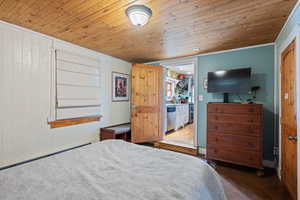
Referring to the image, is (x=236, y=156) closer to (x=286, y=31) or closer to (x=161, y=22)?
(x=286, y=31)

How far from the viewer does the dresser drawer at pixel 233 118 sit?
7.76 ft

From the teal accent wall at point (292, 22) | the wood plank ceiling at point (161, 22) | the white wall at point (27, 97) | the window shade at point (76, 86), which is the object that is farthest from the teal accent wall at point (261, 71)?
the white wall at point (27, 97)

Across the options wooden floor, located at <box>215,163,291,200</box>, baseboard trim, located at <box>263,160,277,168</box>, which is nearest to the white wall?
wooden floor, located at <box>215,163,291,200</box>

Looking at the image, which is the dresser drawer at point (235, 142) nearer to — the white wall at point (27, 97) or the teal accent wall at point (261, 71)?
the teal accent wall at point (261, 71)

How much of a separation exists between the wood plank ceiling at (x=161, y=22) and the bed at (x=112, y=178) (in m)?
1.65

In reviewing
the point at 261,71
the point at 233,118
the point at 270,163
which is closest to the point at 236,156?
the point at 233,118

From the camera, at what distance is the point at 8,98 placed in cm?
209

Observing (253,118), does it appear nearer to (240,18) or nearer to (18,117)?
(240,18)

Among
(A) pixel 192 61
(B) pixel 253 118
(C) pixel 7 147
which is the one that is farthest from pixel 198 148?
(C) pixel 7 147

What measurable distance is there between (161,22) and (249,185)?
8.68 feet

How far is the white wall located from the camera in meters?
2.07

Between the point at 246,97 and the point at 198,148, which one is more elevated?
the point at 246,97

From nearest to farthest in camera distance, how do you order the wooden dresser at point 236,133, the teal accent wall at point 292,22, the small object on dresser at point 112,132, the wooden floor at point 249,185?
1. the teal accent wall at point 292,22
2. the wooden floor at point 249,185
3. the wooden dresser at point 236,133
4. the small object on dresser at point 112,132

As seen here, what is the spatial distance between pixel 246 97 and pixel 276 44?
1031mm
